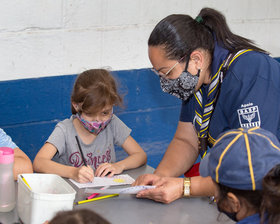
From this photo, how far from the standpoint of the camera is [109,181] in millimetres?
1859

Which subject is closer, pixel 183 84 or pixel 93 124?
pixel 183 84

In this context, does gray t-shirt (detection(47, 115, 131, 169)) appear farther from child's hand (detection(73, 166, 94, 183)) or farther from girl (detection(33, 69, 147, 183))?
child's hand (detection(73, 166, 94, 183))

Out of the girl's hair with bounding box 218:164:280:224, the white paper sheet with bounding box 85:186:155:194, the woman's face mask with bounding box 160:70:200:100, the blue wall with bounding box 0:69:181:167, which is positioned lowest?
the blue wall with bounding box 0:69:181:167

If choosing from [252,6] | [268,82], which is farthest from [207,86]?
[252,6]

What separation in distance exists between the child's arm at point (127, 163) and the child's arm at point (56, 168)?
101 mm

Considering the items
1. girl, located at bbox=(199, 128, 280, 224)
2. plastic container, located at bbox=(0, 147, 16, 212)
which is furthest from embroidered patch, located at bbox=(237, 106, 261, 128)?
plastic container, located at bbox=(0, 147, 16, 212)

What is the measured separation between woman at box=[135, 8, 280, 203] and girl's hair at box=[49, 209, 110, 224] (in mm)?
727

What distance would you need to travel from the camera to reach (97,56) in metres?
3.19

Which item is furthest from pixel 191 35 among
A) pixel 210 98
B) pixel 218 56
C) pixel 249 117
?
pixel 249 117

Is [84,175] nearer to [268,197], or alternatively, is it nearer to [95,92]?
[95,92]

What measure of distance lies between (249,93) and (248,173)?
0.57 m

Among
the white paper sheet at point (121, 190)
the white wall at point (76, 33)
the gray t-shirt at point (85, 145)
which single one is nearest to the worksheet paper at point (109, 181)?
the white paper sheet at point (121, 190)

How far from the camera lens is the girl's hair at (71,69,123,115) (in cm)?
204

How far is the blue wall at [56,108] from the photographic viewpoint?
9.32 feet
